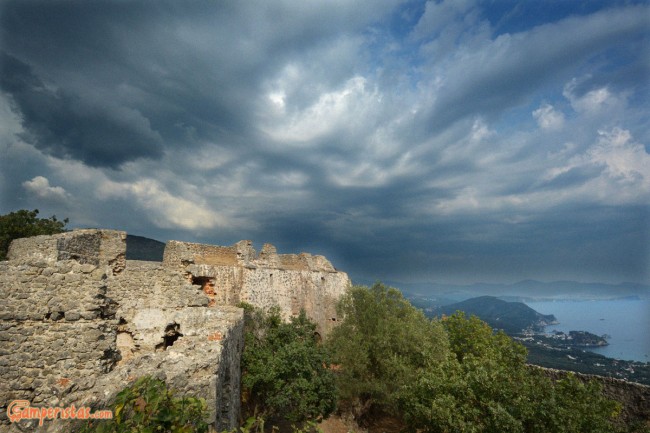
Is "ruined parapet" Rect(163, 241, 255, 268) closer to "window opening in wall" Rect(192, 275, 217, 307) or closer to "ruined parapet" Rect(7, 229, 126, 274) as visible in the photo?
"window opening in wall" Rect(192, 275, 217, 307)

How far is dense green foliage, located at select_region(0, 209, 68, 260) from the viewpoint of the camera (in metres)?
26.5

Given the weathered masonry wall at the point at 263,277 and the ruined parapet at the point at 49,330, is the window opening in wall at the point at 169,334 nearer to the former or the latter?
the ruined parapet at the point at 49,330

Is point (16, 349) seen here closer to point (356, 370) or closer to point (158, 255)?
point (356, 370)

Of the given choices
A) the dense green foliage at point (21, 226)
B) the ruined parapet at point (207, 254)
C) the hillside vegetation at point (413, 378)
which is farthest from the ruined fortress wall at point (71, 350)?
the dense green foliage at point (21, 226)

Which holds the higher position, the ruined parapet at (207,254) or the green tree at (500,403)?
the ruined parapet at (207,254)

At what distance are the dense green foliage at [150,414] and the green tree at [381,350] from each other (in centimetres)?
1413

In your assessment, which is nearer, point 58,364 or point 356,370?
point 58,364

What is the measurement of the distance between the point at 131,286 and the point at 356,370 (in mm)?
13076

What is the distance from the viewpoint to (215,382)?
5965 mm

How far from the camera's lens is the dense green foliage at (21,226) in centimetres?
2655

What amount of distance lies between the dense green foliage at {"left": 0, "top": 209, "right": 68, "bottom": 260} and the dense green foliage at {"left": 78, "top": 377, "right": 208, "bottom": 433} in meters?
30.2

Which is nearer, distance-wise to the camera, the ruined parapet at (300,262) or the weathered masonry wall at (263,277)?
the weathered masonry wall at (263,277)

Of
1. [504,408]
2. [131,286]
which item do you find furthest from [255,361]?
[504,408]

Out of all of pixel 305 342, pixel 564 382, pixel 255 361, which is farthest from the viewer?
pixel 305 342
